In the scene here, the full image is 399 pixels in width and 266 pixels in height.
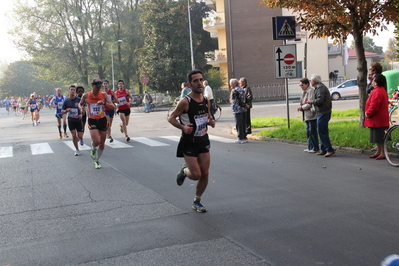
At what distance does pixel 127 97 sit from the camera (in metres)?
14.9

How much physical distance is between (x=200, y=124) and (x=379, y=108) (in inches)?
199

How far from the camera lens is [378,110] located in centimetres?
918

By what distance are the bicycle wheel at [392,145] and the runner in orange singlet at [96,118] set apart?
5917 millimetres

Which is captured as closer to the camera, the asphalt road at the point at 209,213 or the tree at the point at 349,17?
the asphalt road at the point at 209,213

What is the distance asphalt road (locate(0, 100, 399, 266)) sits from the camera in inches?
172

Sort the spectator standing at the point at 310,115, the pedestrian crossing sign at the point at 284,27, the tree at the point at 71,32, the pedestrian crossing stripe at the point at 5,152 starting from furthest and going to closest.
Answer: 1. the tree at the point at 71,32
2. the pedestrian crossing sign at the point at 284,27
3. the pedestrian crossing stripe at the point at 5,152
4. the spectator standing at the point at 310,115

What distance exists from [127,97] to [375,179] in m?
9.38

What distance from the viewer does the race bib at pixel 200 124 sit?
5801 millimetres

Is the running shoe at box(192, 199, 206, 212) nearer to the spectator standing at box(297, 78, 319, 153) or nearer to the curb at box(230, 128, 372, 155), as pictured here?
the spectator standing at box(297, 78, 319, 153)

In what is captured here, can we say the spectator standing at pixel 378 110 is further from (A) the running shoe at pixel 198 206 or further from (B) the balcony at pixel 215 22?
(B) the balcony at pixel 215 22

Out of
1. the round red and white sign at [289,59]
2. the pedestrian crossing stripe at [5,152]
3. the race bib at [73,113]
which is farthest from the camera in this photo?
the round red and white sign at [289,59]

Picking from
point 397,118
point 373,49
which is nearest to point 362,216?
point 397,118

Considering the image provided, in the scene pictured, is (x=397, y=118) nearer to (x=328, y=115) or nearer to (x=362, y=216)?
(x=328, y=115)

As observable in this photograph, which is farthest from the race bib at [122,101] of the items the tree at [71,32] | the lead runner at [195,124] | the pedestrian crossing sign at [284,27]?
→ the tree at [71,32]
